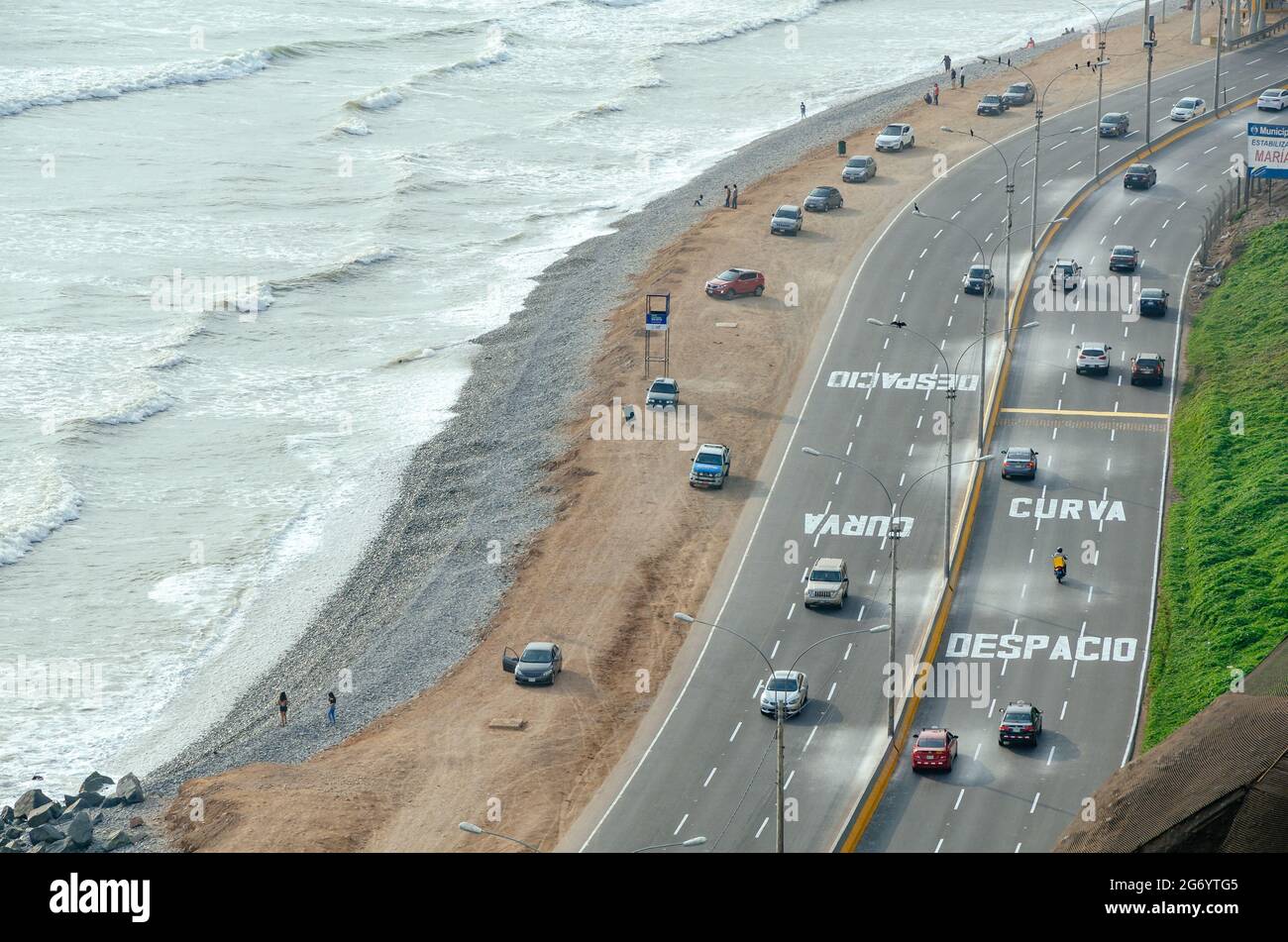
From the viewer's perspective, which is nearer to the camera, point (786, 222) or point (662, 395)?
point (662, 395)

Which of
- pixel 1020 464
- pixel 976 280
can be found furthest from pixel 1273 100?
pixel 1020 464

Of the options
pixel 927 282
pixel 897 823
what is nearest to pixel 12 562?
pixel 897 823

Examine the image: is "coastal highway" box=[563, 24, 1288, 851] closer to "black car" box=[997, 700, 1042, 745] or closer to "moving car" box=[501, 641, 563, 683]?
"black car" box=[997, 700, 1042, 745]

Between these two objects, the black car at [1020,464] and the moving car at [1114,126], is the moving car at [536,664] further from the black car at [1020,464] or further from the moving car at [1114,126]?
the moving car at [1114,126]

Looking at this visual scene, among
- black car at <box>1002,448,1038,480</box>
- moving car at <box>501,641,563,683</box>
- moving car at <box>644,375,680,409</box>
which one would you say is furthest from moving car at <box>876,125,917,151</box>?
moving car at <box>501,641,563,683</box>

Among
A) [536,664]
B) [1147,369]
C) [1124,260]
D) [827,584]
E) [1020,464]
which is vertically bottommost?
[536,664]

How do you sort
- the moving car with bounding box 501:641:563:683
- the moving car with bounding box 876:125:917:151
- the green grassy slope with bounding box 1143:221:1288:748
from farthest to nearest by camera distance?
the moving car with bounding box 876:125:917:151 < the moving car with bounding box 501:641:563:683 < the green grassy slope with bounding box 1143:221:1288:748

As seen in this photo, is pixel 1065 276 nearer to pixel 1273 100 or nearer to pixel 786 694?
pixel 1273 100

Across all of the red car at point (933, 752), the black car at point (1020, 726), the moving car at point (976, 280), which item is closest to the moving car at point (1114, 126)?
the moving car at point (976, 280)
